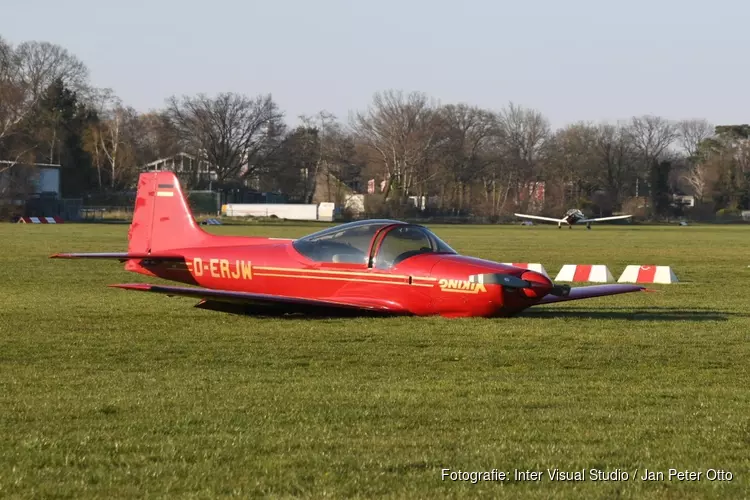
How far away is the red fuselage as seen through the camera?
12.8m

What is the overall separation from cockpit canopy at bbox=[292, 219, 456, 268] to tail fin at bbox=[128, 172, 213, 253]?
101 inches

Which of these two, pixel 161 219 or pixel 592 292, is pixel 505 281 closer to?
pixel 592 292

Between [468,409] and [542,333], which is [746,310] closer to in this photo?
[542,333]

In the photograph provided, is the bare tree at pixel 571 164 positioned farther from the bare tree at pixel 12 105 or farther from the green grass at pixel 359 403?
the green grass at pixel 359 403

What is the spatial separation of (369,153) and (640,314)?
292 ft

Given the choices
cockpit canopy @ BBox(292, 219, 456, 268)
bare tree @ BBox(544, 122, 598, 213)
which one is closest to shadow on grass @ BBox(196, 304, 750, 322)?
cockpit canopy @ BBox(292, 219, 456, 268)

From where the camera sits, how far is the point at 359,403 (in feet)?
24.6

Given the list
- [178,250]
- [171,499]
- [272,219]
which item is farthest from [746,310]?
[272,219]

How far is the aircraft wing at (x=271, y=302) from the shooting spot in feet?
40.7

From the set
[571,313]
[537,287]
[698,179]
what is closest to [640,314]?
[571,313]

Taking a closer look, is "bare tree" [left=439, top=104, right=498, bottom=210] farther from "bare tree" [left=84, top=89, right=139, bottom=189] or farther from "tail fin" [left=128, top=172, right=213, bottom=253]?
"tail fin" [left=128, top=172, right=213, bottom=253]

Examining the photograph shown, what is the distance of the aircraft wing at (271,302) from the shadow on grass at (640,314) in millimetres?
Result: 2086

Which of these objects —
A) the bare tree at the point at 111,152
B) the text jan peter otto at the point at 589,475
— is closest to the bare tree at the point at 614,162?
the bare tree at the point at 111,152

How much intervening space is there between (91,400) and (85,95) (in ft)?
322
